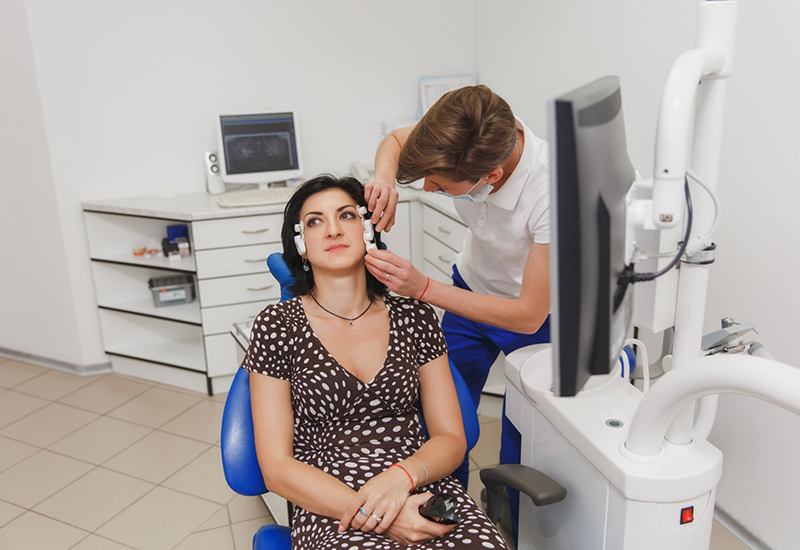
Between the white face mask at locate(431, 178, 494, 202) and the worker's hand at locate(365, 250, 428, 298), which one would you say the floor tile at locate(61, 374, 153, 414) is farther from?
the white face mask at locate(431, 178, 494, 202)

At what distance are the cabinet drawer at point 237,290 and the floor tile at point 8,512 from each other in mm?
1076

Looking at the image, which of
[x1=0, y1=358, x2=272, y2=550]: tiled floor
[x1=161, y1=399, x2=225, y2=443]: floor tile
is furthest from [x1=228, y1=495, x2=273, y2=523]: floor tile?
[x1=161, y1=399, x2=225, y2=443]: floor tile

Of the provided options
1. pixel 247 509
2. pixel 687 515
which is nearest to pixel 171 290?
pixel 247 509

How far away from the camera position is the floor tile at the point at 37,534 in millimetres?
2166

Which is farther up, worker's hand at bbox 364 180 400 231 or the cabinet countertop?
worker's hand at bbox 364 180 400 231

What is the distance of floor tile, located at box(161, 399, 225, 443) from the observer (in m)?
2.82

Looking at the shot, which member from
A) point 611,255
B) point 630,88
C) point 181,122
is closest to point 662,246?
point 611,255

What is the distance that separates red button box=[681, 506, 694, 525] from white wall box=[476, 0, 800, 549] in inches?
34.9

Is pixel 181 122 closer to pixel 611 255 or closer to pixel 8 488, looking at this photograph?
pixel 8 488

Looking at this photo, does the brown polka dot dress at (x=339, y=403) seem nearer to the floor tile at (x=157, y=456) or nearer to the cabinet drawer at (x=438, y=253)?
the floor tile at (x=157, y=456)

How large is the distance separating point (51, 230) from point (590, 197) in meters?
3.07

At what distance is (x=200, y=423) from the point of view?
2.91 meters

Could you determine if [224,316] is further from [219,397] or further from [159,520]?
[159,520]

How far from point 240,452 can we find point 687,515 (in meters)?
0.97
